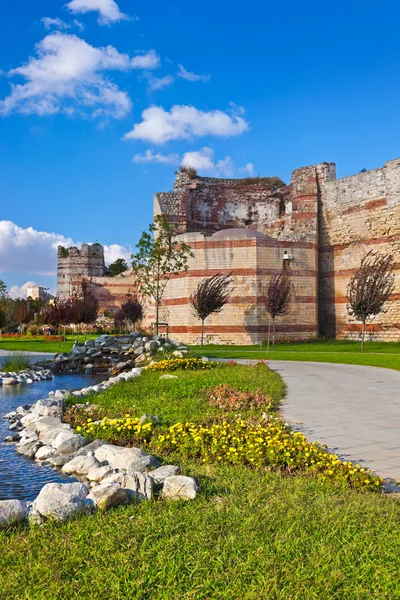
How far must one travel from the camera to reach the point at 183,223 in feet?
115

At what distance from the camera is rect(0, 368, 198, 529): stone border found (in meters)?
4.21

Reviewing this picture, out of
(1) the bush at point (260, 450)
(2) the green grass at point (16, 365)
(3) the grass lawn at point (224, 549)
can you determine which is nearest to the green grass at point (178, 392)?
(1) the bush at point (260, 450)

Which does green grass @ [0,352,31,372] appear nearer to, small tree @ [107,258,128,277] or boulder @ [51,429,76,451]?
boulder @ [51,429,76,451]

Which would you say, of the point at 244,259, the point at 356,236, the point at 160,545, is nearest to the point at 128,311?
the point at 244,259

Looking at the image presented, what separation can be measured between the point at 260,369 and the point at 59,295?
4709cm

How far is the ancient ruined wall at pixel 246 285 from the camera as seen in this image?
29469mm

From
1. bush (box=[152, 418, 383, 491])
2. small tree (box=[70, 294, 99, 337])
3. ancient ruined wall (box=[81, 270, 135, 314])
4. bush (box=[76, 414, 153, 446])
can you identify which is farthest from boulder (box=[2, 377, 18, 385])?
ancient ruined wall (box=[81, 270, 135, 314])

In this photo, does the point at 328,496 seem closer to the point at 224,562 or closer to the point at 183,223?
the point at 224,562

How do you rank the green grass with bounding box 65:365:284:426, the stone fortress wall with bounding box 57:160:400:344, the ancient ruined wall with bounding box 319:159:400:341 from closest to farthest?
the green grass with bounding box 65:365:284:426, the ancient ruined wall with bounding box 319:159:400:341, the stone fortress wall with bounding box 57:160:400:344

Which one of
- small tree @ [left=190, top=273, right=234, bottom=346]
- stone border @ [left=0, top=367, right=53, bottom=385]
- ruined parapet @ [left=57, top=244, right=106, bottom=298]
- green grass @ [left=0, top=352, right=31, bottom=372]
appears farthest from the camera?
ruined parapet @ [left=57, top=244, right=106, bottom=298]

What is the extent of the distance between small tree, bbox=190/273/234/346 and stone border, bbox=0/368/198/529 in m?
17.9

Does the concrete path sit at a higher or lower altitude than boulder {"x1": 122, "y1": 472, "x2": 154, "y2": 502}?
lower

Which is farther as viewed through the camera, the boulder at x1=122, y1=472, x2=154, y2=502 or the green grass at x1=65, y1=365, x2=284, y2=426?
the green grass at x1=65, y1=365, x2=284, y2=426

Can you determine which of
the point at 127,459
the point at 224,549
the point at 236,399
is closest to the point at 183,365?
the point at 236,399
